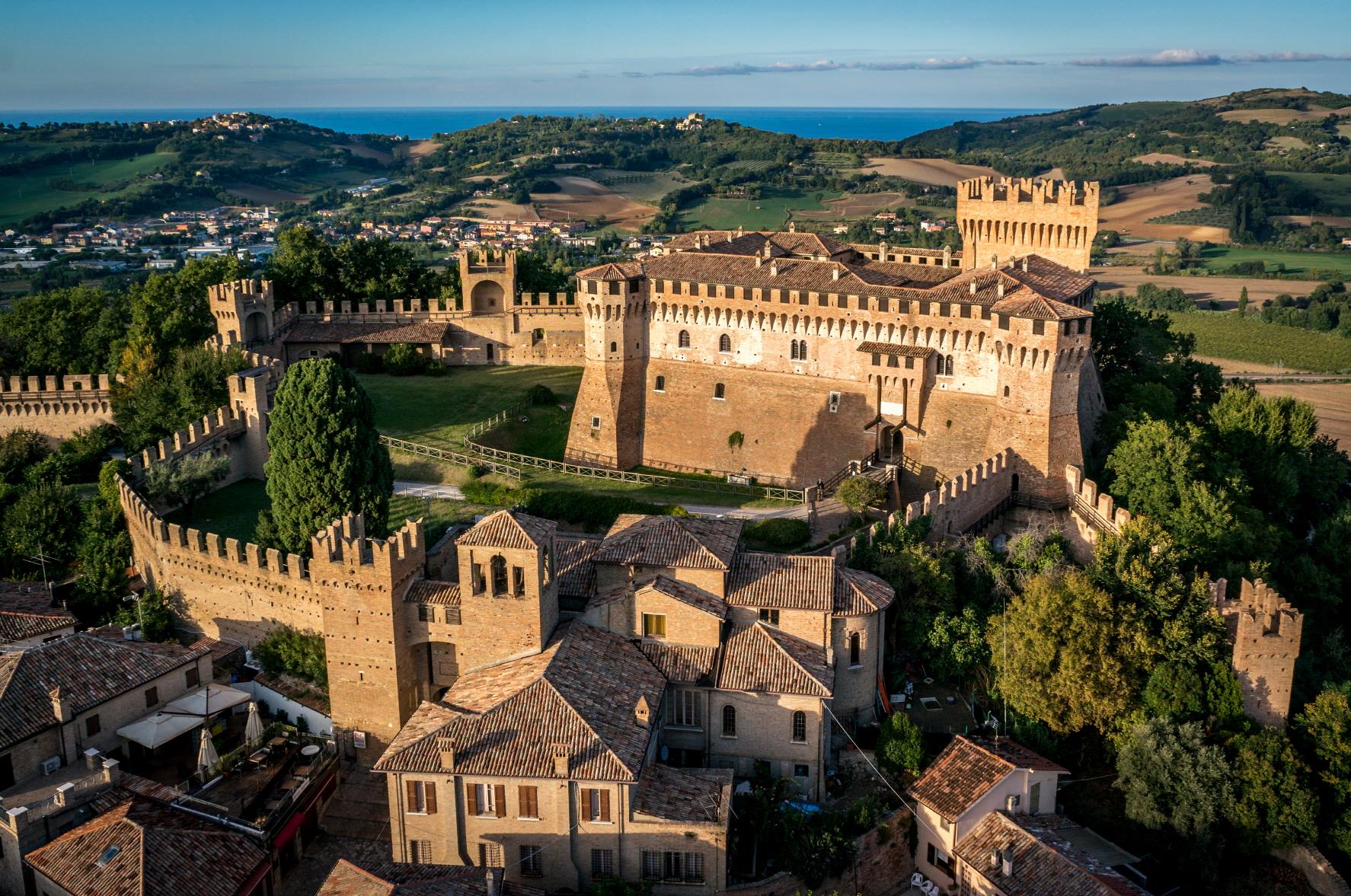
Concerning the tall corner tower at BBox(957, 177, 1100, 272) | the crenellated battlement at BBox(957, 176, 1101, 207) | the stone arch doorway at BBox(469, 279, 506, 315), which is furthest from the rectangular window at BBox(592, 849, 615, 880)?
the stone arch doorway at BBox(469, 279, 506, 315)

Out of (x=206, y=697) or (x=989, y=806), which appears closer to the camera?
(x=989, y=806)

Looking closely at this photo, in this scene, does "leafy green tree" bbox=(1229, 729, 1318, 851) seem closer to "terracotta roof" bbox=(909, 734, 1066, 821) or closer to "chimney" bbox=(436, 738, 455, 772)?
"terracotta roof" bbox=(909, 734, 1066, 821)

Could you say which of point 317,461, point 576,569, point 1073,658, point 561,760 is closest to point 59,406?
point 317,461

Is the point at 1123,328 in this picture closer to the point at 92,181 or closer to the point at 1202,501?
the point at 1202,501

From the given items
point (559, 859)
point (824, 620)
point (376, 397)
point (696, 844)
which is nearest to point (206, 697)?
point (559, 859)

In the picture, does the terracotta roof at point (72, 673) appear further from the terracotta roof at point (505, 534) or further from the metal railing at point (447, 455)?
the metal railing at point (447, 455)

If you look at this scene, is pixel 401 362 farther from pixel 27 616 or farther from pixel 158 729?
pixel 158 729
